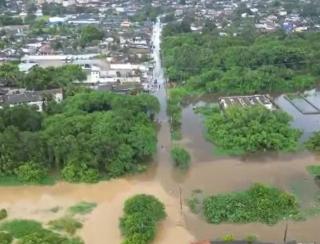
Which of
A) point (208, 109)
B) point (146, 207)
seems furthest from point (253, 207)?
point (208, 109)

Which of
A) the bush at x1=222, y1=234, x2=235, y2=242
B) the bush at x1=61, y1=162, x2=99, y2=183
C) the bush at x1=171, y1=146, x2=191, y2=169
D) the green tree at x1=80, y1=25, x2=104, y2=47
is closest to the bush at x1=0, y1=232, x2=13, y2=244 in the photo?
the bush at x1=61, y1=162, x2=99, y2=183

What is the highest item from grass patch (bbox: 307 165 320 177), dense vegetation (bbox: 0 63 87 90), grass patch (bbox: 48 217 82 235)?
grass patch (bbox: 48 217 82 235)

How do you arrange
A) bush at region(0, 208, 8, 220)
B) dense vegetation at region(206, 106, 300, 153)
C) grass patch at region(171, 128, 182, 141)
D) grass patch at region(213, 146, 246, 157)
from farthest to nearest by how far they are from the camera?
grass patch at region(171, 128, 182, 141), dense vegetation at region(206, 106, 300, 153), grass patch at region(213, 146, 246, 157), bush at region(0, 208, 8, 220)

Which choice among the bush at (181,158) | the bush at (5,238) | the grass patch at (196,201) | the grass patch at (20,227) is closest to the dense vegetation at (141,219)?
the grass patch at (196,201)

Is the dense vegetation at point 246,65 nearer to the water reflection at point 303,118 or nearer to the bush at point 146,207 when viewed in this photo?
the water reflection at point 303,118

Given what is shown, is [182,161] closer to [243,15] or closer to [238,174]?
[238,174]

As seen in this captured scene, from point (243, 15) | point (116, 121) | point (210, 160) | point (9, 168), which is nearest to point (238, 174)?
point (210, 160)

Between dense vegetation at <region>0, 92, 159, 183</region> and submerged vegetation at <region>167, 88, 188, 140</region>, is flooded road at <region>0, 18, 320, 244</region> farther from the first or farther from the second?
submerged vegetation at <region>167, 88, 188, 140</region>

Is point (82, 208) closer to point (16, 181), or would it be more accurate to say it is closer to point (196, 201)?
point (16, 181)
